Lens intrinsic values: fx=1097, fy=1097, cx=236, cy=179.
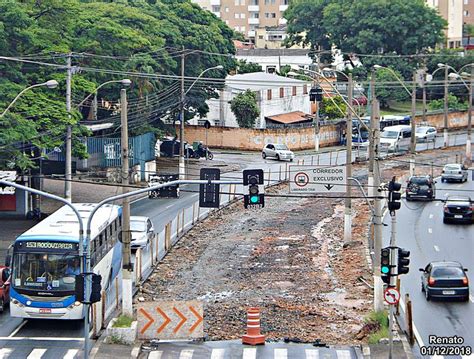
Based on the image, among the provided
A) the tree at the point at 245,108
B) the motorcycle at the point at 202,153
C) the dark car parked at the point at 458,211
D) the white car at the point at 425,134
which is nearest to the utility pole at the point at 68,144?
the dark car parked at the point at 458,211

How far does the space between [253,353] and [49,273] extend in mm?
6681

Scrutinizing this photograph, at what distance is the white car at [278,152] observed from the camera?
270 feet

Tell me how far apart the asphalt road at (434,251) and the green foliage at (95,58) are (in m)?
17.6

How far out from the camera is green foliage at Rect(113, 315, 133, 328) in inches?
1279

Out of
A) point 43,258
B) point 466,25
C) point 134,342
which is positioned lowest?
point 134,342

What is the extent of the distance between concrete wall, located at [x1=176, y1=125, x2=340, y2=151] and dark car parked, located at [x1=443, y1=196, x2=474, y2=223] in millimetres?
34439

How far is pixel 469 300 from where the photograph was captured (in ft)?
125

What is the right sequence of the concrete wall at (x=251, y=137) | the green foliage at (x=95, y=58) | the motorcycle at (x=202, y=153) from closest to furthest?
the green foliage at (x=95, y=58), the motorcycle at (x=202, y=153), the concrete wall at (x=251, y=137)

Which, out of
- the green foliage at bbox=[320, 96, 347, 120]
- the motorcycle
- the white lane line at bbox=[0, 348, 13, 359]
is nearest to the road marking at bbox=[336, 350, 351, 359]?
the white lane line at bbox=[0, 348, 13, 359]

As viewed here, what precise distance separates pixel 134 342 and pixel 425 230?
86.7ft

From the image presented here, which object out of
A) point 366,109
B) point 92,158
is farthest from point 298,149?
point 92,158

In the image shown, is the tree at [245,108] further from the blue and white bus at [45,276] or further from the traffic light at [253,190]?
the traffic light at [253,190]

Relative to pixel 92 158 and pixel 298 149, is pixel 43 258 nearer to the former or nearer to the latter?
pixel 92 158

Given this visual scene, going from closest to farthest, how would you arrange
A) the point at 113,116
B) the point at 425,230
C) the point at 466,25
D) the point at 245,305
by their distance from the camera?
the point at 245,305 → the point at 425,230 → the point at 113,116 → the point at 466,25
